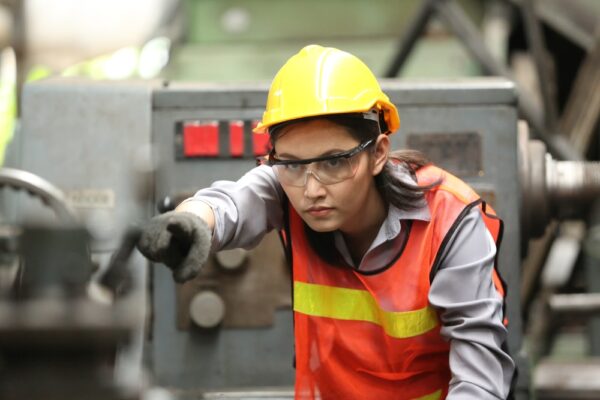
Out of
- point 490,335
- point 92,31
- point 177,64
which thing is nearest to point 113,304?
point 490,335

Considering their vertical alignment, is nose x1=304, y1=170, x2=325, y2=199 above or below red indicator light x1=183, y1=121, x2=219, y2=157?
below

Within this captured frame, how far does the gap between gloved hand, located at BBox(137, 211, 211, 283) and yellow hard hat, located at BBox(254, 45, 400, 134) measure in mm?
270

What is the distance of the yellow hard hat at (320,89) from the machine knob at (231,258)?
0.61m

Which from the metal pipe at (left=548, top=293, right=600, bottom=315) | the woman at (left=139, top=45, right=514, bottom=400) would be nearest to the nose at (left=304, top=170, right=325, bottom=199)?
the woman at (left=139, top=45, right=514, bottom=400)

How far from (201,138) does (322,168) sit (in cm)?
73

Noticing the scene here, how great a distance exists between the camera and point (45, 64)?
14.9 ft

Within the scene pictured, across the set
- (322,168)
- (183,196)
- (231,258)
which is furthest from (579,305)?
(322,168)

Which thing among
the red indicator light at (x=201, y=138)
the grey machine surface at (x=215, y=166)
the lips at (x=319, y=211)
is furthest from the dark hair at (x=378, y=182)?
the red indicator light at (x=201, y=138)

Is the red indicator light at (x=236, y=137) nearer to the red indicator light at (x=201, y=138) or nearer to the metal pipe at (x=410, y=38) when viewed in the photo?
the red indicator light at (x=201, y=138)

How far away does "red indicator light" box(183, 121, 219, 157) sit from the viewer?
7.58 ft

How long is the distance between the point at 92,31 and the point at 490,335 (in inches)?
130

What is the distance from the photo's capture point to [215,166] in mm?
2326

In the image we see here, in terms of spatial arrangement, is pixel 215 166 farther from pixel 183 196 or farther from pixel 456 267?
pixel 456 267

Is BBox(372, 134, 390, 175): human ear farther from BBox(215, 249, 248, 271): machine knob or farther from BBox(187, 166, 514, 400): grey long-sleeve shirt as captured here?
BBox(215, 249, 248, 271): machine knob
